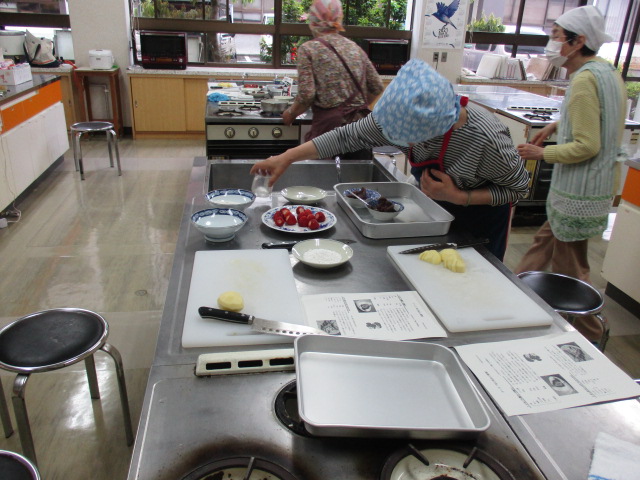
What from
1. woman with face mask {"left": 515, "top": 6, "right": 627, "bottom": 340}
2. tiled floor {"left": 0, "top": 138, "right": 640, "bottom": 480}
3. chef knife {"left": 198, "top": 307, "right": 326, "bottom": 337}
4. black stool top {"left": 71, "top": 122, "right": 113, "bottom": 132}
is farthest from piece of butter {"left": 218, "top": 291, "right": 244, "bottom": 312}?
black stool top {"left": 71, "top": 122, "right": 113, "bottom": 132}

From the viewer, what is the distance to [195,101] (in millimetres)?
5871

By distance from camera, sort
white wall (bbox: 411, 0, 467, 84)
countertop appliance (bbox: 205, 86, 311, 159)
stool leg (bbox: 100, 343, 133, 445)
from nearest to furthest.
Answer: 1. stool leg (bbox: 100, 343, 133, 445)
2. countertop appliance (bbox: 205, 86, 311, 159)
3. white wall (bbox: 411, 0, 467, 84)

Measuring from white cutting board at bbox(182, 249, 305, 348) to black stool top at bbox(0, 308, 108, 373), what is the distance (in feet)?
1.41

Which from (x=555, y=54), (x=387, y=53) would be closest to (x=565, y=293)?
(x=555, y=54)

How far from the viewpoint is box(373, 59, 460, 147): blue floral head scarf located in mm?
1321

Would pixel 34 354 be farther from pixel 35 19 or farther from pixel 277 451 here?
pixel 35 19

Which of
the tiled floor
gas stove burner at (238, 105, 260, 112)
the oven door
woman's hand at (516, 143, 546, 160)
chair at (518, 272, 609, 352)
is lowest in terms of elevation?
the tiled floor

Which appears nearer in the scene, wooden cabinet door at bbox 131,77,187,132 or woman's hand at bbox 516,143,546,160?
woman's hand at bbox 516,143,546,160

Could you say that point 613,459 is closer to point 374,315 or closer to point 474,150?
point 374,315

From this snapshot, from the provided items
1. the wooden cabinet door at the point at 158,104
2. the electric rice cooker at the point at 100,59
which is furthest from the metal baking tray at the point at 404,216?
the electric rice cooker at the point at 100,59

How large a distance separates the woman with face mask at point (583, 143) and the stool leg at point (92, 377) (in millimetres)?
2060

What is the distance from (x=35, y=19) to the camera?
5781mm

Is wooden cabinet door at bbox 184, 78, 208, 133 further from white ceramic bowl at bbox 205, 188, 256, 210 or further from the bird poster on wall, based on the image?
white ceramic bowl at bbox 205, 188, 256, 210

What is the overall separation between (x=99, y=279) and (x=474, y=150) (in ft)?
7.26
